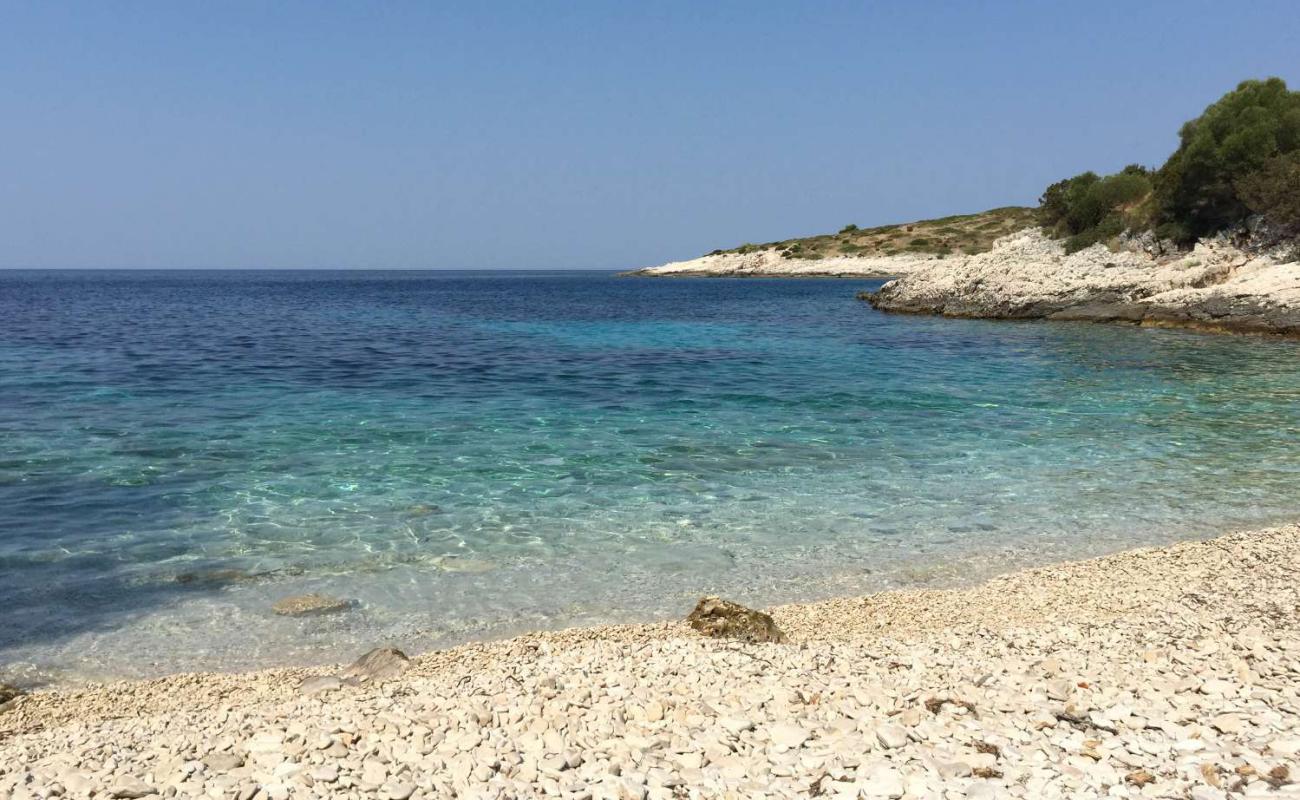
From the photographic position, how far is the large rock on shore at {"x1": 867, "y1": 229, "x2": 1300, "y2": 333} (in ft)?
115

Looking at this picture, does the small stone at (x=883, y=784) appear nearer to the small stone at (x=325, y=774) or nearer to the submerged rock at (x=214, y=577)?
the small stone at (x=325, y=774)

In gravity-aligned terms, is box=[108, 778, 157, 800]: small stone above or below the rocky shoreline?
above

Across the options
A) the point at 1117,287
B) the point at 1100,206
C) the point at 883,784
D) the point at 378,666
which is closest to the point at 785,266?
the point at 1100,206

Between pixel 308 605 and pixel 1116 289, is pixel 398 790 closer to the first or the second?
pixel 308 605

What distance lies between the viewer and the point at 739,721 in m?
5.66

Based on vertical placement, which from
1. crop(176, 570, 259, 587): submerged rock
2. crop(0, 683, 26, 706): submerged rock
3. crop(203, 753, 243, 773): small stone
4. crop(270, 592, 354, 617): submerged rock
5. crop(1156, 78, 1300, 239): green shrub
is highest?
crop(1156, 78, 1300, 239): green shrub

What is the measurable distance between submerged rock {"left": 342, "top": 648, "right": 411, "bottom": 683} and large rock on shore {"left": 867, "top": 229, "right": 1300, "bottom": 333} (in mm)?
37540

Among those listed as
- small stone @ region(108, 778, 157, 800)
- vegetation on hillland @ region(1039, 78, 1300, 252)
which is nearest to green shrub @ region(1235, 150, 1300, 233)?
vegetation on hillland @ region(1039, 78, 1300, 252)

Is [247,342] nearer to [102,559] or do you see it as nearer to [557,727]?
[102,559]

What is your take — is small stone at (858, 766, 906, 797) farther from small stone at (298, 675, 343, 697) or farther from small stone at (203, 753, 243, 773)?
small stone at (298, 675, 343, 697)

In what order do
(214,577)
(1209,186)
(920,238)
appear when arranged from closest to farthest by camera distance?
(214,577) < (1209,186) < (920,238)

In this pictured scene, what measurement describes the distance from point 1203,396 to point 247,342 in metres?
33.8

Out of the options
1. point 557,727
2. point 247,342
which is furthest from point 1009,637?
point 247,342

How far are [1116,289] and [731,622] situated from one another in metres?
40.2
